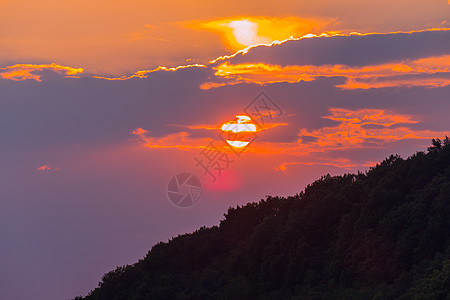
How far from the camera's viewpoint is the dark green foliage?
64062mm

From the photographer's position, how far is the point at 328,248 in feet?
254

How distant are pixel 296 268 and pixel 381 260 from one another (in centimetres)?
1243

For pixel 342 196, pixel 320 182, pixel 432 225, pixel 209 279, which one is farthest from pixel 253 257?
pixel 432 225

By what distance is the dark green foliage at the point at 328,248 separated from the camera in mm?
64062

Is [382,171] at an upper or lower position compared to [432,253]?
upper

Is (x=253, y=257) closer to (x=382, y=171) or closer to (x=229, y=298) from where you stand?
(x=229, y=298)

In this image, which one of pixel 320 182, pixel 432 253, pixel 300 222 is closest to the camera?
pixel 432 253

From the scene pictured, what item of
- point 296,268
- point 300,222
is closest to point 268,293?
point 296,268

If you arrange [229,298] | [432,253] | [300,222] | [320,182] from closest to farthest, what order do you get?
[432,253]
[229,298]
[300,222]
[320,182]

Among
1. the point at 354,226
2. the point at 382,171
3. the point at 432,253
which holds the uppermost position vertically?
the point at 382,171

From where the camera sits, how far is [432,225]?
64.1m

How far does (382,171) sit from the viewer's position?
84.9 meters

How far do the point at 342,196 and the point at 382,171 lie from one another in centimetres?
652

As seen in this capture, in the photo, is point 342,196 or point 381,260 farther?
point 342,196
